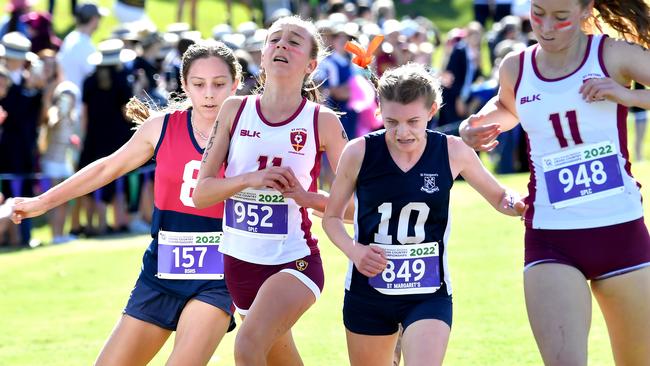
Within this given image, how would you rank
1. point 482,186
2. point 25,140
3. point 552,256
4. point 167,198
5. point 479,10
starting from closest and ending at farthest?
point 552,256, point 482,186, point 167,198, point 25,140, point 479,10

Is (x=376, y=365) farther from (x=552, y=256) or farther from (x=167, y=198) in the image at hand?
(x=167, y=198)

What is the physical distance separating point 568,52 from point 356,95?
981cm

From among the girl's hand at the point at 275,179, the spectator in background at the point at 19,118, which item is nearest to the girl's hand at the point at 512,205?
the girl's hand at the point at 275,179

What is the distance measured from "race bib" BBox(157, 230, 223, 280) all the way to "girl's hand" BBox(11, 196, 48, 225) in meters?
0.71

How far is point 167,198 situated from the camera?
641 centimetres

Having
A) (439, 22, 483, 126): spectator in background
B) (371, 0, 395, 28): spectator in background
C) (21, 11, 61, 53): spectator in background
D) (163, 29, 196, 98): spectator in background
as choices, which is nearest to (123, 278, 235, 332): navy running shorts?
(163, 29, 196, 98): spectator in background

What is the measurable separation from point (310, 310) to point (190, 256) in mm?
4212

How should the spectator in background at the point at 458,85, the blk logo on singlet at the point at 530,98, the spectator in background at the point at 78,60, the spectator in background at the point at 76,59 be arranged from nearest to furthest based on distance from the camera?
the blk logo on singlet at the point at 530,98 → the spectator in background at the point at 78,60 → the spectator in background at the point at 76,59 → the spectator in background at the point at 458,85

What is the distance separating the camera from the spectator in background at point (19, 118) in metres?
13.4

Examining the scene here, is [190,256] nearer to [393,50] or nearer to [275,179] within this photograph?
[275,179]

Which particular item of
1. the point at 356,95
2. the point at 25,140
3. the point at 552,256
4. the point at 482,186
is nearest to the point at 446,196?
the point at 482,186

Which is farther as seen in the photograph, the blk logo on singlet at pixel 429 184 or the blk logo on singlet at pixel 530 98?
the blk logo on singlet at pixel 429 184

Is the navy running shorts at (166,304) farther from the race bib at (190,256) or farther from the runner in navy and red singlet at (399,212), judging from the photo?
the runner in navy and red singlet at (399,212)

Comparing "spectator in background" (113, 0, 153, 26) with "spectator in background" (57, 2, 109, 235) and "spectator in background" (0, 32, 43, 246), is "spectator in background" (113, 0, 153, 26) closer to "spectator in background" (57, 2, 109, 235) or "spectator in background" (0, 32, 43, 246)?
"spectator in background" (57, 2, 109, 235)
